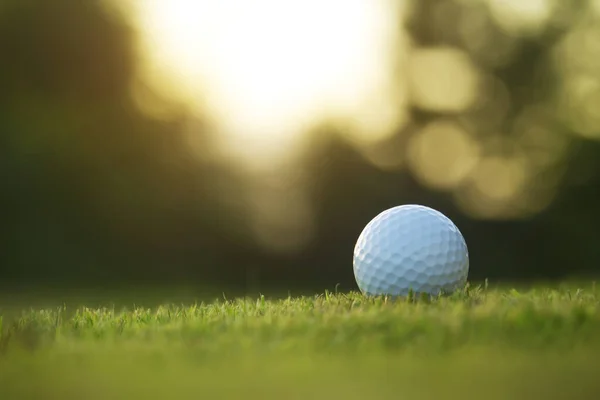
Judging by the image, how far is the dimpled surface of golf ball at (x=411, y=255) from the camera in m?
4.17

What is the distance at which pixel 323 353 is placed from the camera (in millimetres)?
2217

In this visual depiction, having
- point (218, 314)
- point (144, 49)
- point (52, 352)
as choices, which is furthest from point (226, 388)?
point (144, 49)

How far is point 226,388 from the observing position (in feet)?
5.64

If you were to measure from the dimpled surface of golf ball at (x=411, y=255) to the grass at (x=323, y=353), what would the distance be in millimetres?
657

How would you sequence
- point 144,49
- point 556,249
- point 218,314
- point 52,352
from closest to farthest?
point 52,352 → point 218,314 → point 144,49 → point 556,249

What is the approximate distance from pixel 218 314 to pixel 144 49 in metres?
7.73

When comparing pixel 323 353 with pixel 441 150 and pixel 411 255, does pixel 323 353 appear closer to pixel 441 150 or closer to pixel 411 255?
pixel 411 255

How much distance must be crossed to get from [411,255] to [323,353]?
6.95ft

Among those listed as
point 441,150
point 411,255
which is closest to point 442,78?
point 441,150

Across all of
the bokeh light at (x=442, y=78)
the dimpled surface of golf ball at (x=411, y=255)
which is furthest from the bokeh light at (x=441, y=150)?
the dimpled surface of golf ball at (x=411, y=255)

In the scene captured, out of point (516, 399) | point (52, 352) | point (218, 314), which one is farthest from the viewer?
point (218, 314)

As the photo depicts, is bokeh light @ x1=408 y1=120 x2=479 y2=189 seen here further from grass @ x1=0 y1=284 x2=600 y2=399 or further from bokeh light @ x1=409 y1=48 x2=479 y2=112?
grass @ x1=0 y1=284 x2=600 y2=399

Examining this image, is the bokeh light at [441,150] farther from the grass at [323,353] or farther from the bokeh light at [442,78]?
the grass at [323,353]

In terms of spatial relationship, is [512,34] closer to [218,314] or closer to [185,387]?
[218,314]
